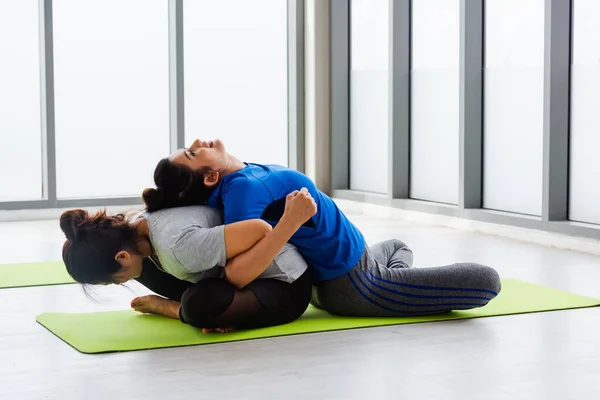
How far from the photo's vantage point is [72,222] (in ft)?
8.20

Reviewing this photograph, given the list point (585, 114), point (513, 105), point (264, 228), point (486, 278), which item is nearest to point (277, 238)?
point (264, 228)

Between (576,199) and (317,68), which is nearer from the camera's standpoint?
(576,199)

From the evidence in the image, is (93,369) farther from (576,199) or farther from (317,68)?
(317,68)

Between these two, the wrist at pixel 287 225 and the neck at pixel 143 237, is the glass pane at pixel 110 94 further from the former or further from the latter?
the wrist at pixel 287 225

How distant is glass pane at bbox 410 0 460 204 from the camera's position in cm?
579

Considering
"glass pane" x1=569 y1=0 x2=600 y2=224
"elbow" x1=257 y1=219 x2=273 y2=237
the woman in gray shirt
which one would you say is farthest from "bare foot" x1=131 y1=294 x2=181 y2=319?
"glass pane" x1=569 y1=0 x2=600 y2=224

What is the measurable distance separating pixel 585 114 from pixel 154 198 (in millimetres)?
2769

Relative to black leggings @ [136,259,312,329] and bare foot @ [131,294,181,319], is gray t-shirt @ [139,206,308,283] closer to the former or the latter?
black leggings @ [136,259,312,329]

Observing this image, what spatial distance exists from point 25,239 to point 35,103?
1553 mm

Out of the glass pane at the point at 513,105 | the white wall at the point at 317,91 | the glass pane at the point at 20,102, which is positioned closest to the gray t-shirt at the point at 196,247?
Result: the glass pane at the point at 513,105

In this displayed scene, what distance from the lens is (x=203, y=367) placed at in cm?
227

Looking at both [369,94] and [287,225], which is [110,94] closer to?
[369,94]

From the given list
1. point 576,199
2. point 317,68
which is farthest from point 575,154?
point 317,68

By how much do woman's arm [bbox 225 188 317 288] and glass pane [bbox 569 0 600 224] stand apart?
2569mm
